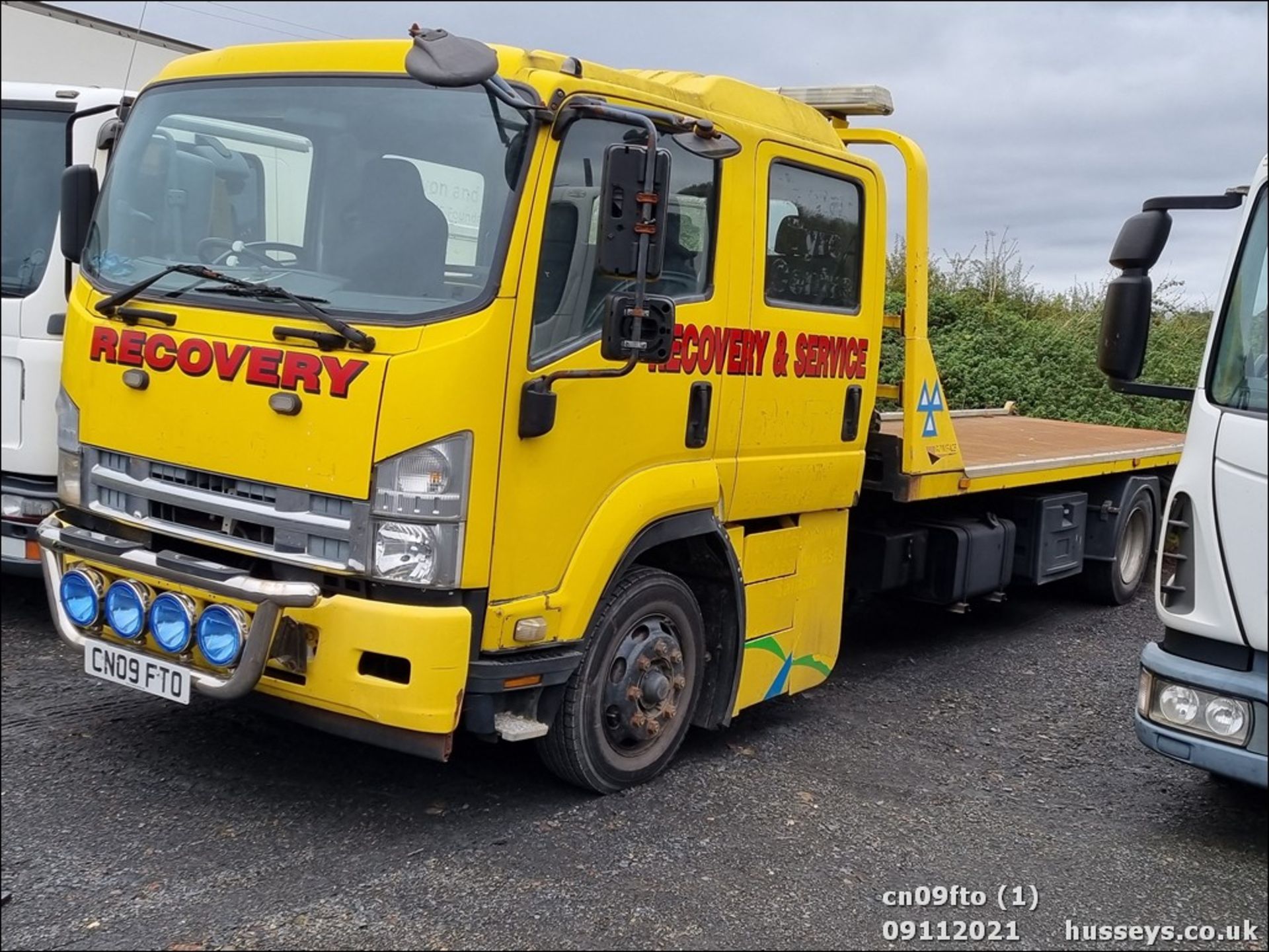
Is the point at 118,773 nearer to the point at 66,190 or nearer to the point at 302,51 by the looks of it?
the point at 66,190

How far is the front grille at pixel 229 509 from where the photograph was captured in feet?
11.9

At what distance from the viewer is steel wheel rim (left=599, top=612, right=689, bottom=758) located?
14.1ft

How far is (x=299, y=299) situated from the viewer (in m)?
3.71

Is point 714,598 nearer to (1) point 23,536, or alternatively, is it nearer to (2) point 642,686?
(2) point 642,686

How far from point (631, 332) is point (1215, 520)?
1.87 metres

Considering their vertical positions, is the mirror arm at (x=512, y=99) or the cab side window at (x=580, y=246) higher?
the mirror arm at (x=512, y=99)

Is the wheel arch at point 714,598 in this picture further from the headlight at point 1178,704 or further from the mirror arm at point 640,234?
the headlight at point 1178,704

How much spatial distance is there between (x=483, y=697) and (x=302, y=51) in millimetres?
2197

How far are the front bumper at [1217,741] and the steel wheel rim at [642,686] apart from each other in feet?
5.26

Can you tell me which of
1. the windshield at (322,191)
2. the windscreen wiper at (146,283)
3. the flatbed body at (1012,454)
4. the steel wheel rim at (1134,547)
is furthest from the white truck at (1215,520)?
the steel wheel rim at (1134,547)

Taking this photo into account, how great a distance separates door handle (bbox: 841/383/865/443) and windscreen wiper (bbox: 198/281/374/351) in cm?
227

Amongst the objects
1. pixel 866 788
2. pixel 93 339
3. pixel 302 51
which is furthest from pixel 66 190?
pixel 866 788

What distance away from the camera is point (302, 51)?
13.5ft

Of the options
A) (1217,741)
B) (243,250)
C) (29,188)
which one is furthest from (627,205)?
(29,188)
